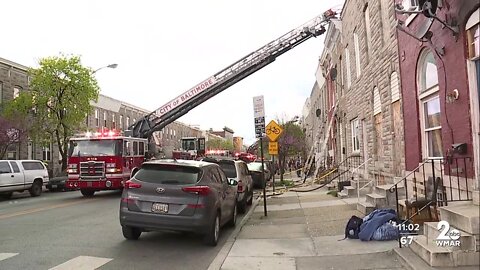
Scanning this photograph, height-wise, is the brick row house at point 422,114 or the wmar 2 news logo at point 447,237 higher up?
the brick row house at point 422,114

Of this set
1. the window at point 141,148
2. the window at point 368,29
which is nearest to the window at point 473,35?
the window at point 368,29

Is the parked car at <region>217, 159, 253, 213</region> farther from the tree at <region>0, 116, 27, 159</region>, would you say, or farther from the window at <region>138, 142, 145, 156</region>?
the tree at <region>0, 116, 27, 159</region>

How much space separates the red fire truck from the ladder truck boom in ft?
21.8

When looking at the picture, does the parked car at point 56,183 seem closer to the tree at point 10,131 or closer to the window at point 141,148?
the tree at point 10,131

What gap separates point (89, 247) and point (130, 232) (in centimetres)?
91

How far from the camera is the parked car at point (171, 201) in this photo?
813 centimetres

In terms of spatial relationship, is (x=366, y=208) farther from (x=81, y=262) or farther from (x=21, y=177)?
(x=21, y=177)

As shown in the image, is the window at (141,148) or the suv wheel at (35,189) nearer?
the window at (141,148)

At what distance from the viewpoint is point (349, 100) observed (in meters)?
19.2

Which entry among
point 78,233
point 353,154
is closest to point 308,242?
point 78,233

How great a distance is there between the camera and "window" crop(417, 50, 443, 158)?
898 cm

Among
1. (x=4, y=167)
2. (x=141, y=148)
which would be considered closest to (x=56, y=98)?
(x=4, y=167)

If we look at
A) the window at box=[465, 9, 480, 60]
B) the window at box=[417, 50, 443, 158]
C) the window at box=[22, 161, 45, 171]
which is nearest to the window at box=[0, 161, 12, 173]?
the window at box=[22, 161, 45, 171]

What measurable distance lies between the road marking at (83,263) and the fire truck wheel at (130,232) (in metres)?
1.45
